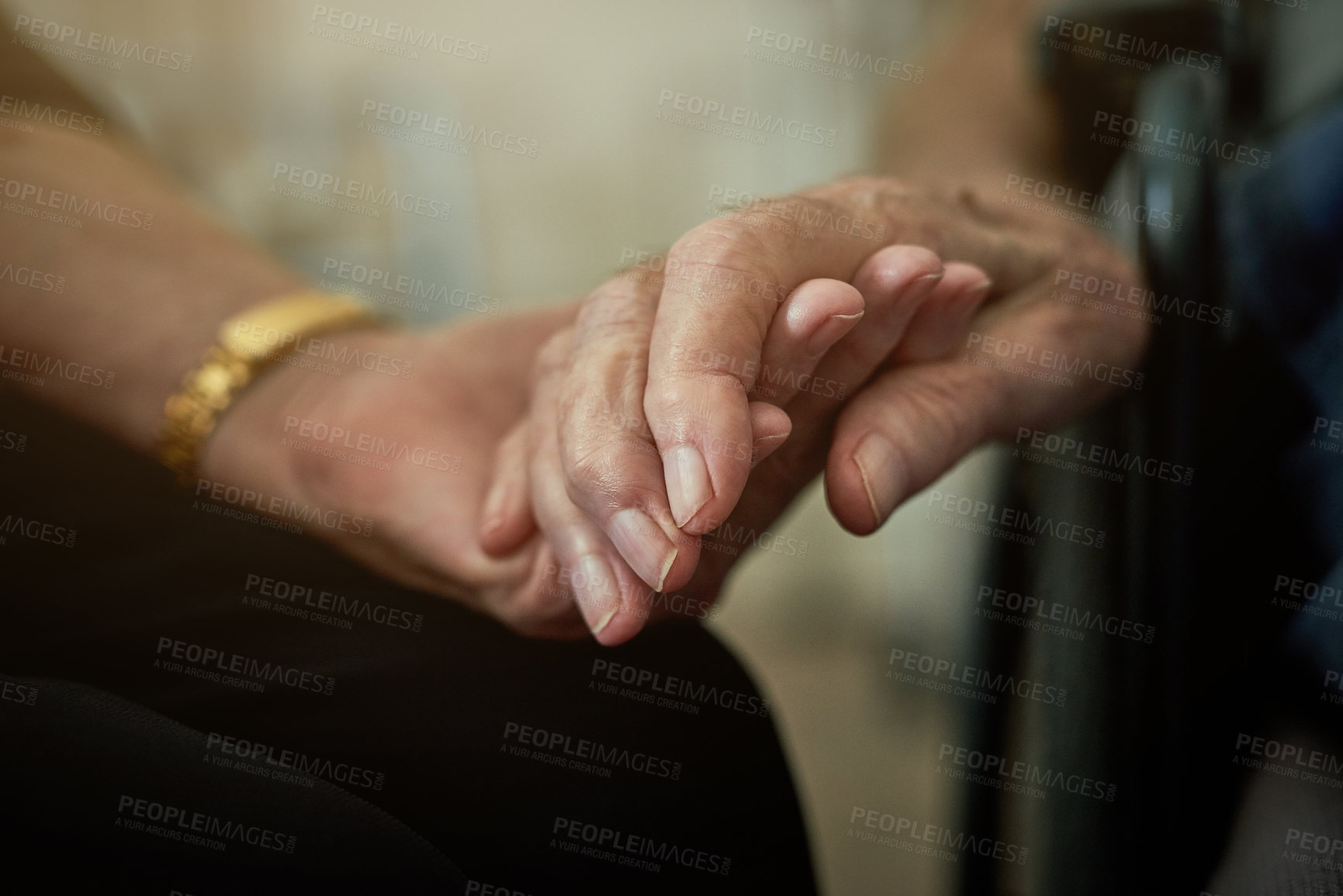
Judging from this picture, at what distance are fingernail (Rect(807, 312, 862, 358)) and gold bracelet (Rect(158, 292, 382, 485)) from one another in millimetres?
418

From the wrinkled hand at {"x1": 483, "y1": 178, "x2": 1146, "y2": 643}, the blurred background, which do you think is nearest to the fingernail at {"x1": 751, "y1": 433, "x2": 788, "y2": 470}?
the wrinkled hand at {"x1": 483, "y1": 178, "x2": 1146, "y2": 643}

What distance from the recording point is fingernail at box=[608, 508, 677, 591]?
34cm

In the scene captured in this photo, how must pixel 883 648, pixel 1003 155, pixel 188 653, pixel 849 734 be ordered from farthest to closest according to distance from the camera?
pixel 883 648, pixel 849 734, pixel 1003 155, pixel 188 653

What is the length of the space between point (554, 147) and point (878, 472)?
1.31m

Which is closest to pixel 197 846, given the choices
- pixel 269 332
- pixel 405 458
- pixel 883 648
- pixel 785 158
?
pixel 405 458

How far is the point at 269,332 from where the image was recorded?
61cm

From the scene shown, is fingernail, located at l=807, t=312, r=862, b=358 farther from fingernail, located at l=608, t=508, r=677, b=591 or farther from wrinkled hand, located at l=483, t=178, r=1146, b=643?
fingernail, located at l=608, t=508, r=677, b=591

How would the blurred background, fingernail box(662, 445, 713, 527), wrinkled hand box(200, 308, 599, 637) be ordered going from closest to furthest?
fingernail box(662, 445, 713, 527) → wrinkled hand box(200, 308, 599, 637) → the blurred background

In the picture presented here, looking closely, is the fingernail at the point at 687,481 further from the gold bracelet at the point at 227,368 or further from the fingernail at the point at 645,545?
the gold bracelet at the point at 227,368

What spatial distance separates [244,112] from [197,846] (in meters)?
1.47

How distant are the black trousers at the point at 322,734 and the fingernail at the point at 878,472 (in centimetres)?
15

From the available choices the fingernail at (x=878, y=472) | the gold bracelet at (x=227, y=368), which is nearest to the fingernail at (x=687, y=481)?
the fingernail at (x=878, y=472)

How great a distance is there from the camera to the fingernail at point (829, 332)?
0.38 metres

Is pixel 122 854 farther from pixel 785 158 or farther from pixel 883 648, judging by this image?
pixel 785 158
